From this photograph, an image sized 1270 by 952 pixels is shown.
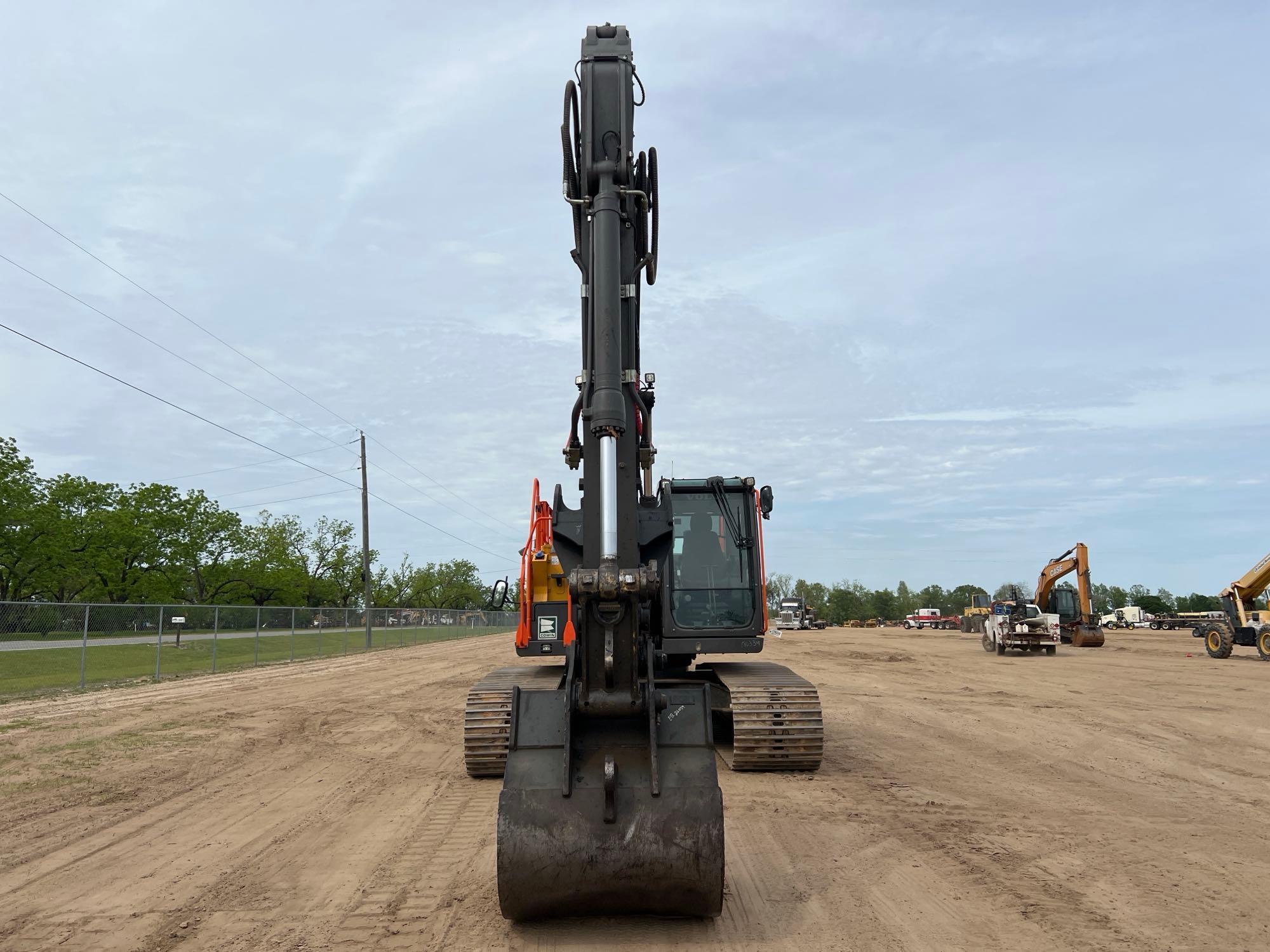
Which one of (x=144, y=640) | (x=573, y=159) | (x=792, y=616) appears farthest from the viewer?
(x=792, y=616)

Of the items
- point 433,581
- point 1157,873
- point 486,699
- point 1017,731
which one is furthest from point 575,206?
point 433,581

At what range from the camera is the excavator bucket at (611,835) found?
436 cm

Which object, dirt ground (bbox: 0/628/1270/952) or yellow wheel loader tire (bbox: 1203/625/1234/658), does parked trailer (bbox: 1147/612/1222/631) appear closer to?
yellow wheel loader tire (bbox: 1203/625/1234/658)

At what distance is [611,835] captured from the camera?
4.37 metres

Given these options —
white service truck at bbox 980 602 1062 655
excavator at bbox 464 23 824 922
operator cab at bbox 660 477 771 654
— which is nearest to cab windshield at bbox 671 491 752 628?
operator cab at bbox 660 477 771 654

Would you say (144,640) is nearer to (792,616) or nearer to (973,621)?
(973,621)

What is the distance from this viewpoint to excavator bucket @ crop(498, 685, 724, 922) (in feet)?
14.3

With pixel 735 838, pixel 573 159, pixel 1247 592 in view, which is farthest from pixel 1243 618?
pixel 573 159

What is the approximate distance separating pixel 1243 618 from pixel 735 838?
29439 mm

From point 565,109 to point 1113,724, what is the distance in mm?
11691

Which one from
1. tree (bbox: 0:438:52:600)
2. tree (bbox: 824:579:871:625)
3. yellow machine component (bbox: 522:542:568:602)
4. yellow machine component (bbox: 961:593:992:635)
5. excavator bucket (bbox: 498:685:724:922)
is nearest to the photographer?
excavator bucket (bbox: 498:685:724:922)

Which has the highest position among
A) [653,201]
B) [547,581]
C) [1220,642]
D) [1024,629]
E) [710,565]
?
[653,201]

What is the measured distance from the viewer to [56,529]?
149 ft

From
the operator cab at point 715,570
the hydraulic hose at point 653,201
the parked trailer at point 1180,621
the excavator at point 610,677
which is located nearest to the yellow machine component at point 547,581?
the operator cab at point 715,570
